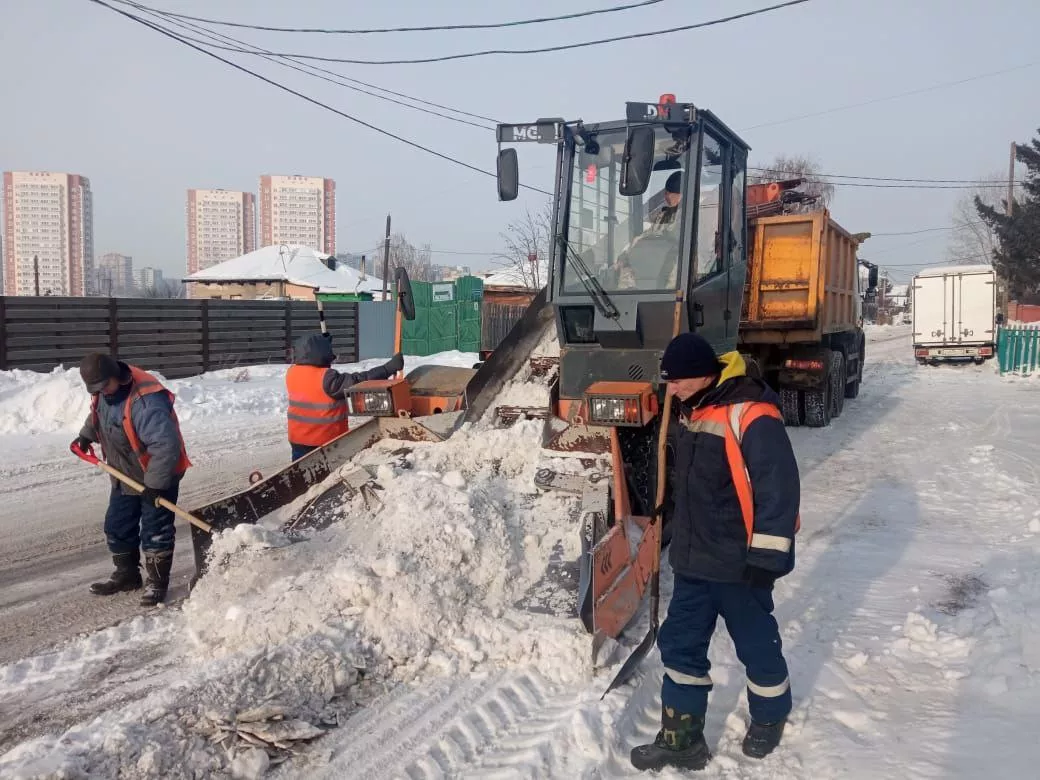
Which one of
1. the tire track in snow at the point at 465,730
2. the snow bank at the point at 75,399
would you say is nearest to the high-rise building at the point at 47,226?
the snow bank at the point at 75,399

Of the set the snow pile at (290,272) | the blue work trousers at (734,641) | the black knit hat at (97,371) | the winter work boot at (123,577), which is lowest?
the winter work boot at (123,577)

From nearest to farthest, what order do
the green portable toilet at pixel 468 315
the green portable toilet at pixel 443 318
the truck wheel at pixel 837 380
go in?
the truck wheel at pixel 837 380 < the green portable toilet at pixel 443 318 < the green portable toilet at pixel 468 315

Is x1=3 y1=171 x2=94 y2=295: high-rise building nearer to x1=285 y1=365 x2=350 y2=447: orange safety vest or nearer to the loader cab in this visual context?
x1=285 y1=365 x2=350 y2=447: orange safety vest

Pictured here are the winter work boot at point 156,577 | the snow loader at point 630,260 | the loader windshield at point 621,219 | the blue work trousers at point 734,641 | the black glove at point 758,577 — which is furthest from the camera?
the loader windshield at point 621,219

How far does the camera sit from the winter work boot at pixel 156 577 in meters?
4.87

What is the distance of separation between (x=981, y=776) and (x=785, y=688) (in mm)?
717

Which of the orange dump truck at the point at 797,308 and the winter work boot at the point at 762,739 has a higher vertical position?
the orange dump truck at the point at 797,308

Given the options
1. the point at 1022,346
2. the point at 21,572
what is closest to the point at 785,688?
the point at 21,572

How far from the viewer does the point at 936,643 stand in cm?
426

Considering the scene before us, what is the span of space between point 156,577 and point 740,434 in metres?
3.64

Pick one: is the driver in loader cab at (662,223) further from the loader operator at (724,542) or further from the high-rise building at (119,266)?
the high-rise building at (119,266)

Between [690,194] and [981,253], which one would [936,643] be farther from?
[981,253]

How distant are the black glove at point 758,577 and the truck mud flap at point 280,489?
305 centimetres

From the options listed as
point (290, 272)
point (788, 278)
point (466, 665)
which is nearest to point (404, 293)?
point (466, 665)
